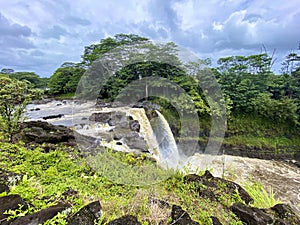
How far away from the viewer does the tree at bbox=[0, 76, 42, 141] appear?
3.11 metres

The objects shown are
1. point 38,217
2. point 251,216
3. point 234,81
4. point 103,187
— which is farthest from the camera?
point 234,81

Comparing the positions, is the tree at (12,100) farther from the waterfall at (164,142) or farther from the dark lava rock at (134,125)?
the waterfall at (164,142)

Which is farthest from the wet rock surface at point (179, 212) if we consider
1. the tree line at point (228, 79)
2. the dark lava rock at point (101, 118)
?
the tree line at point (228, 79)

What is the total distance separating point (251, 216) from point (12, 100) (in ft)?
13.7

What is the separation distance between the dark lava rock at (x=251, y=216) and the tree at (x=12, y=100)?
12.9 ft

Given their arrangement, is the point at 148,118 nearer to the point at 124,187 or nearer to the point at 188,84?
the point at 188,84

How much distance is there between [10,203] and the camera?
143cm

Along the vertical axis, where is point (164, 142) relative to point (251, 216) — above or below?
below

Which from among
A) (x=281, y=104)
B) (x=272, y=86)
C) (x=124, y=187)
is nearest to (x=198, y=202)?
(x=124, y=187)

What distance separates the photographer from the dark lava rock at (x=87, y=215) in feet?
4.50

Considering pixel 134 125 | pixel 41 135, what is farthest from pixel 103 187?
pixel 134 125

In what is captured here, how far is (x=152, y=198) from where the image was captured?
6.79 ft

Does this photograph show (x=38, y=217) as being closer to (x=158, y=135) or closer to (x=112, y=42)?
(x=158, y=135)

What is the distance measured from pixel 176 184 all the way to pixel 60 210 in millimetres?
1702
